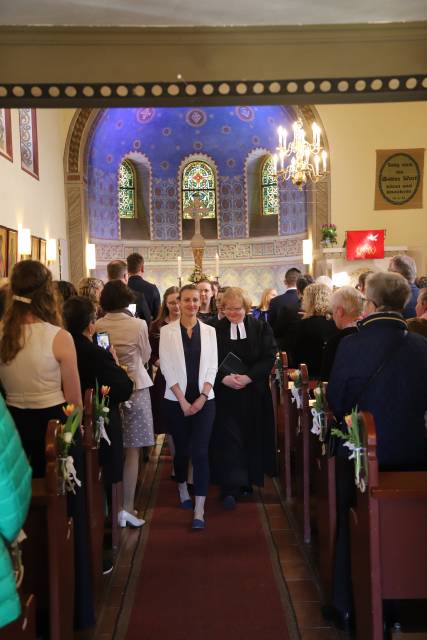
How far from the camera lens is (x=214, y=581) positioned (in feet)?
13.4

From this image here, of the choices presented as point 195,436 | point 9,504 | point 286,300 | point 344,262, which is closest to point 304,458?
point 195,436

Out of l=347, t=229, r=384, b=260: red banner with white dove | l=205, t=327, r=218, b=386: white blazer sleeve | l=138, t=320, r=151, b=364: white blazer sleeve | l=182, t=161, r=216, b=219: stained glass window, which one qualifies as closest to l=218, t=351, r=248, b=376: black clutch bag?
l=205, t=327, r=218, b=386: white blazer sleeve

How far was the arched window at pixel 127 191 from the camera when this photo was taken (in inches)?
720

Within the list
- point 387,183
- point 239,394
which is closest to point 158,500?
point 239,394

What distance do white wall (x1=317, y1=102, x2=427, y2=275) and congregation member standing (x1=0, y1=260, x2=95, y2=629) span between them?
11952mm

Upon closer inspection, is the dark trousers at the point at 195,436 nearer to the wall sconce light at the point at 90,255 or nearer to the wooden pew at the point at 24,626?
the wooden pew at the point at 24,626

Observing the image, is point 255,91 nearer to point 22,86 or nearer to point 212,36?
point 212,36

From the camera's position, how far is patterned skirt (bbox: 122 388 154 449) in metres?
5.05

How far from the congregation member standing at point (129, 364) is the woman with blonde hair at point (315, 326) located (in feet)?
4.26

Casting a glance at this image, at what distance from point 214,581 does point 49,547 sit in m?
1.61

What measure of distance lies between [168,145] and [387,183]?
6218 mm

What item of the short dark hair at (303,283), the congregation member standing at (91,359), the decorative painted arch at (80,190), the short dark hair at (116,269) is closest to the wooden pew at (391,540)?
the congregation member standing at (91,359)

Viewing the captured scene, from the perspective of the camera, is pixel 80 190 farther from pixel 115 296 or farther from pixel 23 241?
pixel 115 296

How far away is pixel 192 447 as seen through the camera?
5.10 meters
